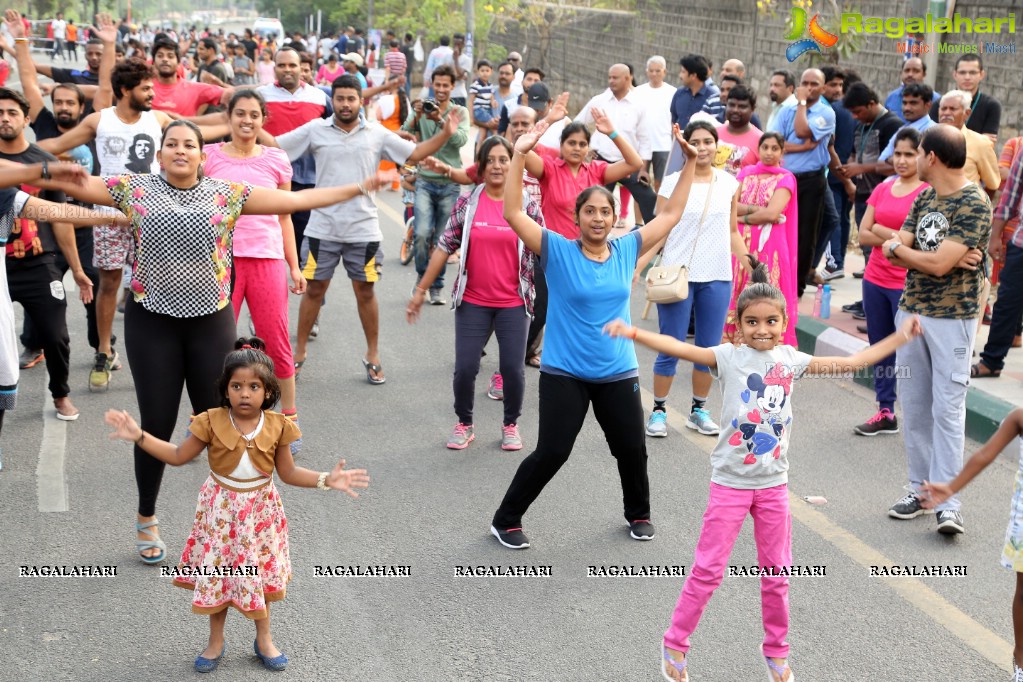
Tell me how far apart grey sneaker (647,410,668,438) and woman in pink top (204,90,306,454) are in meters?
2.18

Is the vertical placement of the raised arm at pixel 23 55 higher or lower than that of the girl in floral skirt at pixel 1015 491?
higher

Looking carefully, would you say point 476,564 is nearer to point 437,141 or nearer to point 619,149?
point 437,141

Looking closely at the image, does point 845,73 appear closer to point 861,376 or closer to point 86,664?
point 861,376

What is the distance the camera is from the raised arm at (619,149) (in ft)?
21.7

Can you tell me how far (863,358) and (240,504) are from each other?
2441mm

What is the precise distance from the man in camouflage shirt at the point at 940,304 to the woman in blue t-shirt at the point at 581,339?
1304 mm

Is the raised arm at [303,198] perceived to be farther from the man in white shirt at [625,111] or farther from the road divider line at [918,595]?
the man in white shirt at [625,111]

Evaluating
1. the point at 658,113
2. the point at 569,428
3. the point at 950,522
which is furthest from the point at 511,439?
the point at 658,113

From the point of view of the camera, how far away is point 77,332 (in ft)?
32.0

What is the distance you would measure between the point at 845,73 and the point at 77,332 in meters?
7.75

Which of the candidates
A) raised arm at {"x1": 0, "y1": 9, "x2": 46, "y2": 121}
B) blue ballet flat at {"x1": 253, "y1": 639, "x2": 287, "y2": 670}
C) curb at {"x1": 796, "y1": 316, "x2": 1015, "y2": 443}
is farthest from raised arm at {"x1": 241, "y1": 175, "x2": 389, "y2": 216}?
curb at {"x1": 796, "y1": 316, "x2": 1015, "y2": 443}

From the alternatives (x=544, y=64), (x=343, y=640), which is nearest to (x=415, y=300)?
(x=343, y=640)

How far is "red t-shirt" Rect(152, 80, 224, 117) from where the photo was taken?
10.2 meters

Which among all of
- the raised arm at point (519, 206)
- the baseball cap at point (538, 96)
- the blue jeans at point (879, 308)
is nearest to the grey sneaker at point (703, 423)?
the blue jeans at point (879, 308)
